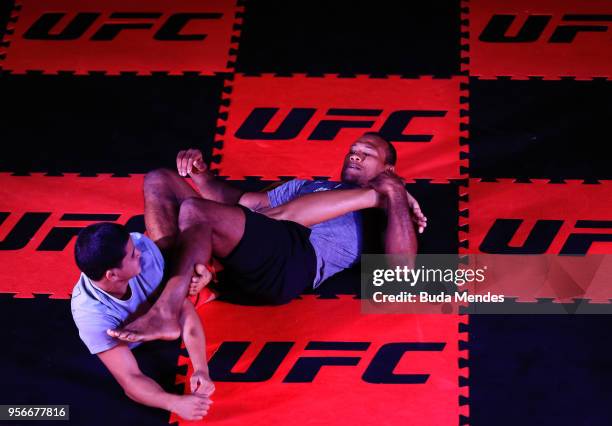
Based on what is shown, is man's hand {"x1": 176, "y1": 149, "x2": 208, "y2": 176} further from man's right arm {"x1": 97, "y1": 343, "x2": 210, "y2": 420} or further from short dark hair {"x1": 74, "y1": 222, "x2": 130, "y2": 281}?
man's right arm {"x1": 97, "y1": 343, "x2": 210, "y2": 420}

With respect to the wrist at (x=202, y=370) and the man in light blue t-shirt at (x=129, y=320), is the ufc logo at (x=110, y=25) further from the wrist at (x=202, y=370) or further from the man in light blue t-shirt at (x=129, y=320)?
the wrist at (x=202, y=370)

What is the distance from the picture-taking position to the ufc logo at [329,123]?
7.58 meters

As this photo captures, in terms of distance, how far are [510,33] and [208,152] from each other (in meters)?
3.01

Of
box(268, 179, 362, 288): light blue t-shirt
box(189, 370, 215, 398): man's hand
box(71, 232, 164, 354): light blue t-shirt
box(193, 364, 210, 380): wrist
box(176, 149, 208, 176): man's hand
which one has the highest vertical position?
box(176, 149, 208, 176): man's hand

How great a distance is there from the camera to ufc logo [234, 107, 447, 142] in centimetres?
758

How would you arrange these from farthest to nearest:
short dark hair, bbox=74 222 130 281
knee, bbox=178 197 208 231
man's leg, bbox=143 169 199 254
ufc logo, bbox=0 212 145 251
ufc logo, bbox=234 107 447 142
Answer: ufc logo, bbox=234 107 447 142
ufc logo, bbox=0 212 145 251
man's leg, bbox=143 169 199 254
knee, bbox=178 197 208 231
short dark hair, bbox=74 222 130 281

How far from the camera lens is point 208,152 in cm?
750

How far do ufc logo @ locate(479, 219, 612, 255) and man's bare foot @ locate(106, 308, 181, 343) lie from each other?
2.44 m

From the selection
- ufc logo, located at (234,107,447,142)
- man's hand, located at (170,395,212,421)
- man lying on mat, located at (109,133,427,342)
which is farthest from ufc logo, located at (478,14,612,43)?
man's hand, located at (170,395,212,421)

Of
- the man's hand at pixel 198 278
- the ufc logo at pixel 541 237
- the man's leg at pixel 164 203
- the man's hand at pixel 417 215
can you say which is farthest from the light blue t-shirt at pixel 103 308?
the ufc logo at pixel 541 237

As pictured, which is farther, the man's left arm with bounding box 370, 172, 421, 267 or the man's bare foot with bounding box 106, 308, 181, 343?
the man's left arm with bounding box 370, 172, 421, 267

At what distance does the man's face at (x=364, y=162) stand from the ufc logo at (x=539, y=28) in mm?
2129

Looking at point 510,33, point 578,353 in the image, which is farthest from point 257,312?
point 510,33

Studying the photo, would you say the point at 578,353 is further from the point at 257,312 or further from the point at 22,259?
the point at 22,259
